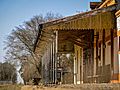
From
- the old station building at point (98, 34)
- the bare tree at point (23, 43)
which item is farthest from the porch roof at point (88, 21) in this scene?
the bare tree at point (23, 43)

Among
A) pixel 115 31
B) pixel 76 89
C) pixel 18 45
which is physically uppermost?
pixel 18 45

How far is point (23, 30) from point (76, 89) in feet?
185

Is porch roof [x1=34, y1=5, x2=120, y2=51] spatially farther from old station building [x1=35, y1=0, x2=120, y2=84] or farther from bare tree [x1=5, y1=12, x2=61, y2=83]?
bare tree [x1=5, y1=12, x2=61, y2=83]

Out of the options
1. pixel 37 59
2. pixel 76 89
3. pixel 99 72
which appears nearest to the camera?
pixel 76 89

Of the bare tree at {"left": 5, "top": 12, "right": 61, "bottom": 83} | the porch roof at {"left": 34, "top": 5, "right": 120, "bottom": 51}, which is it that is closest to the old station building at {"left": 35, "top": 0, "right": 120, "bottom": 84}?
the porch roof at {"left": 34, "top": 5, "right": 120, "bottom": 51}

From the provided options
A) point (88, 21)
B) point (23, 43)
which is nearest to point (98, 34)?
point (88, 21)

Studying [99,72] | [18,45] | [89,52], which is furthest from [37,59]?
[99,72]

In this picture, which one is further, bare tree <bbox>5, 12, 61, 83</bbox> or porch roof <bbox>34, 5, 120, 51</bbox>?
bare tree <bbox>5, 12, 61, 83</bbox>

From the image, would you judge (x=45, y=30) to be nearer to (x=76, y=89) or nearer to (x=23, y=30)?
(x=76, y=89)

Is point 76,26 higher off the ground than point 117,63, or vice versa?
point 76,26

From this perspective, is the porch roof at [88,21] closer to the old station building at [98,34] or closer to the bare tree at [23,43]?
the old station building at [98,34]

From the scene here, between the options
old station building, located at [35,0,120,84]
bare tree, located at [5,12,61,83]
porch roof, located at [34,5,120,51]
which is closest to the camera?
porch roof, located at [34,5,120,51]

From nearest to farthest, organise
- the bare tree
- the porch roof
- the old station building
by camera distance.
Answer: the porch roof
the old station building
the bare tree

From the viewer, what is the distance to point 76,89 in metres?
10.9
